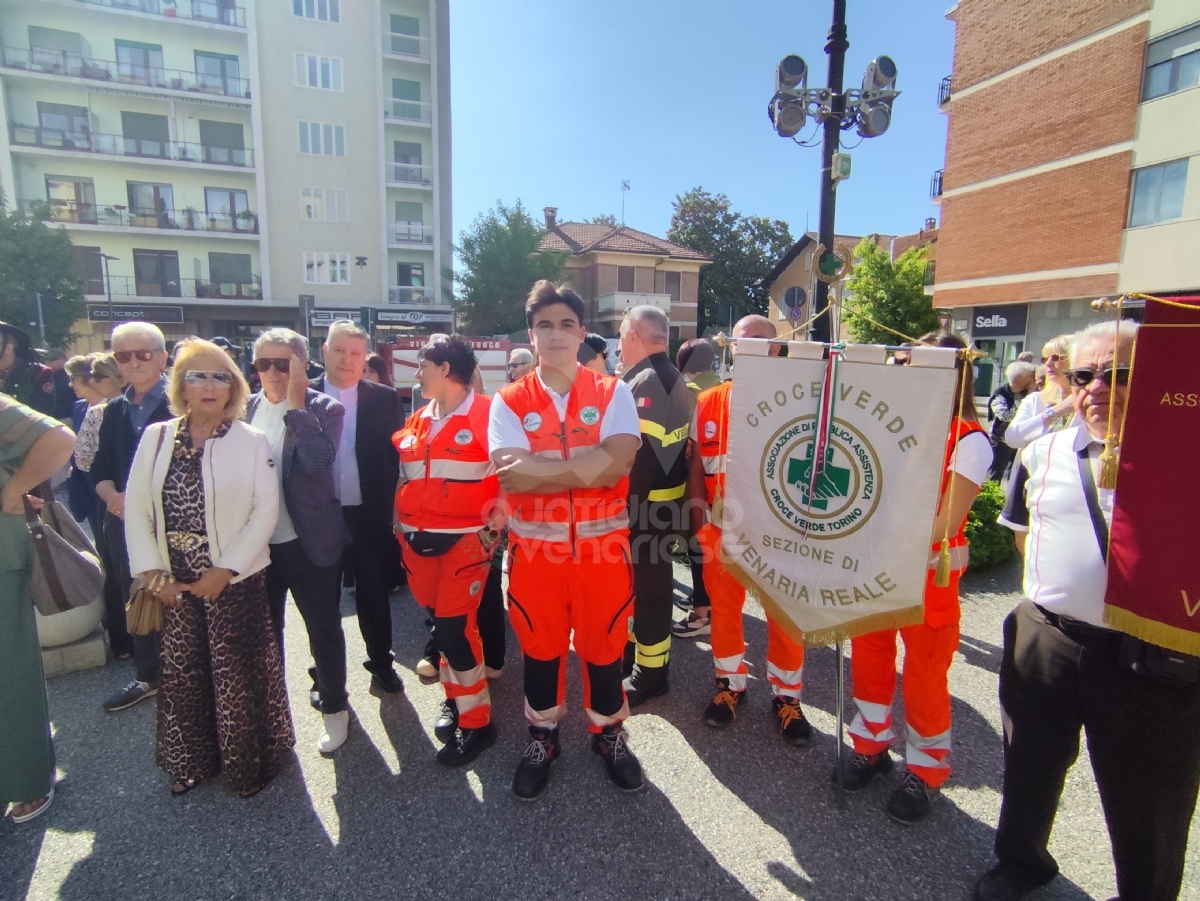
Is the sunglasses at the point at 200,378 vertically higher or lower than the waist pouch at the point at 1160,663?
higher

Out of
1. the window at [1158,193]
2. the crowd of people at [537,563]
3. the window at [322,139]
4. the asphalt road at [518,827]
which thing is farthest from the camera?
the window at [322,139]

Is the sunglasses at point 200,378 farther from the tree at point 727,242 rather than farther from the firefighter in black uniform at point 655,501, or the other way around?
the tree at point 727,242

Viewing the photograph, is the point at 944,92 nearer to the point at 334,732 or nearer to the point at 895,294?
the point at 895,294

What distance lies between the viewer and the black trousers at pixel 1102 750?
6.11 feet

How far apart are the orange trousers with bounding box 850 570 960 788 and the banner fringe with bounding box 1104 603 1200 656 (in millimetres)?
680

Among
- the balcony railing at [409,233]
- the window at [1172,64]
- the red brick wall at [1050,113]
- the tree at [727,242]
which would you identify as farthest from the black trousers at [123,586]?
the tree at [727,242]

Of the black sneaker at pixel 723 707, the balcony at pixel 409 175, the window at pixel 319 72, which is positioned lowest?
the black sneaker at pixel 723 707

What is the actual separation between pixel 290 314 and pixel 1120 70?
100 ft

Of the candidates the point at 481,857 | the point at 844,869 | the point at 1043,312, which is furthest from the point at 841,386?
the point at 1043,312

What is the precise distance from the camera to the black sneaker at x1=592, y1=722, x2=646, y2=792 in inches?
109

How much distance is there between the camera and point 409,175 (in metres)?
29.7

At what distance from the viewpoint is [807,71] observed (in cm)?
750

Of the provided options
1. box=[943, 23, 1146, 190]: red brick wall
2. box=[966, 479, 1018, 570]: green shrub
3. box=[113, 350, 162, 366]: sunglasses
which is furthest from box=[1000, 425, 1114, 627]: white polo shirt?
box=[943, 23, 1146, 190]: red brick wall

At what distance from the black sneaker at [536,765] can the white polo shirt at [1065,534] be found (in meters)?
2.03
